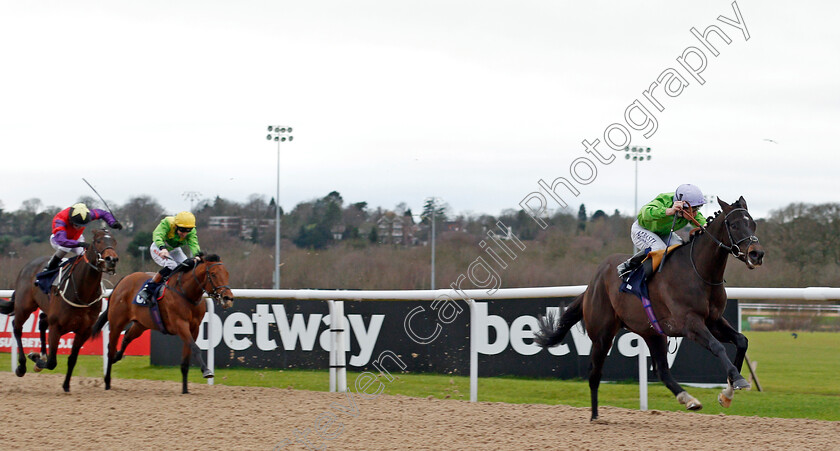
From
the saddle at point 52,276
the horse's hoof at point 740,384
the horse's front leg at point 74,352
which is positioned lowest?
the horse's front leg at point 74,352

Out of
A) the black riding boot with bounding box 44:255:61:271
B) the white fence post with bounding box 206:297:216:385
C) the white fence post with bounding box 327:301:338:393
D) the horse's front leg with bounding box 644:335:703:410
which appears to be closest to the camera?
the horse's front leg with bounding box 644:335:703:410

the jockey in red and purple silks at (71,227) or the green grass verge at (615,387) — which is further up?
the jockey in red and purple silks at (71,227)

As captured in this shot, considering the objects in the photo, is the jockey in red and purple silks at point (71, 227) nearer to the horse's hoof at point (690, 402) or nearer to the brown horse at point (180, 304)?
the brown horse at point (180, 304)

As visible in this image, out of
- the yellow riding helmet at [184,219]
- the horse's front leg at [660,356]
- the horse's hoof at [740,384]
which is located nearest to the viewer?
the horse's hoof at [740,384]

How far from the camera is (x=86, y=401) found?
26.5 ft

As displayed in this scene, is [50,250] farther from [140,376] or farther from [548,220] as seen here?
[548,220]

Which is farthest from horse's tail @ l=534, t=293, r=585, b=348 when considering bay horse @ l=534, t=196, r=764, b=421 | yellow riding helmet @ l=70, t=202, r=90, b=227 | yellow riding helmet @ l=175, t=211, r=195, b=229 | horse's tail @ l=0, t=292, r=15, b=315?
horse's tail @ l=0, t=292, r=15, b=315

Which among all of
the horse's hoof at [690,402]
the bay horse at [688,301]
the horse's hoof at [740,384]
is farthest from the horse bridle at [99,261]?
the horse's hoof at [740,384]

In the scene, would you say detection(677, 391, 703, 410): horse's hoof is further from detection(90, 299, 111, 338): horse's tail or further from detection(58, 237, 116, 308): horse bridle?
detection(90, 299, 111, 338): horse's tail

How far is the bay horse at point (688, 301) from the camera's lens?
5.70 metres

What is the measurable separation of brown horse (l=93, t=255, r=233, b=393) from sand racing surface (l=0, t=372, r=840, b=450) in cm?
67

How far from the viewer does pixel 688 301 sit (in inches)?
237

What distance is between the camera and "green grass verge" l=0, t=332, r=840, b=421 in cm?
717

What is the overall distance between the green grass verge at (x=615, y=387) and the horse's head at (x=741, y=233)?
1.83 m
